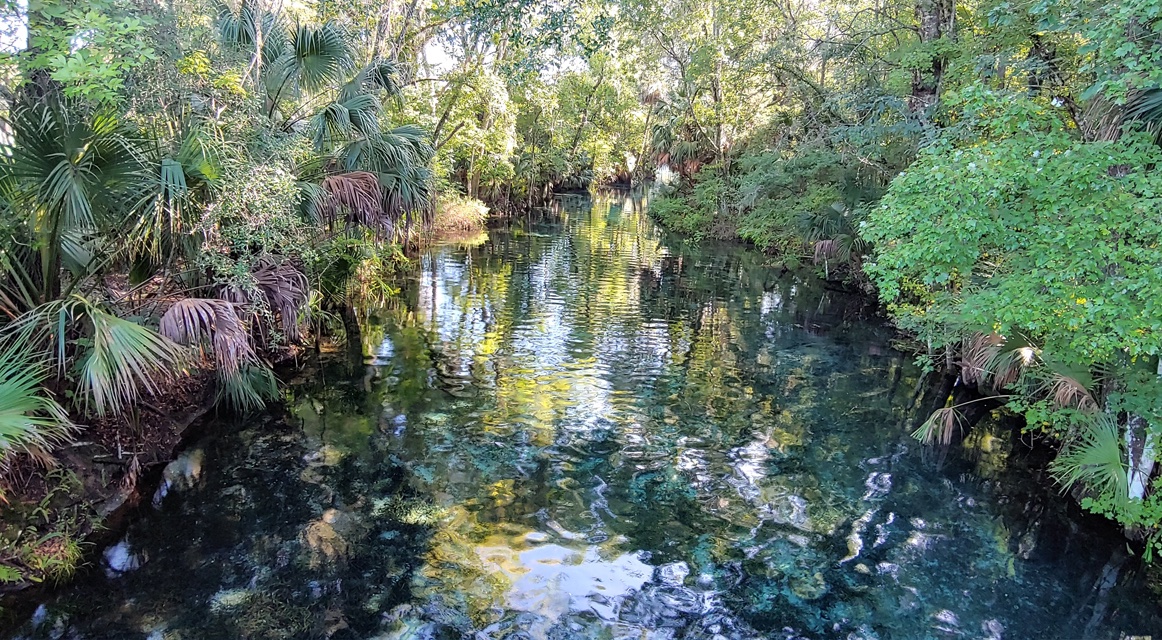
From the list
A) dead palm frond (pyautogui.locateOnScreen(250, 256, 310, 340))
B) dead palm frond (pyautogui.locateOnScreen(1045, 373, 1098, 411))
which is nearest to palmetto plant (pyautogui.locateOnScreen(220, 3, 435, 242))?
dead palm frond (pyautogui.locateOnScreen(250, 256, 310, 340))

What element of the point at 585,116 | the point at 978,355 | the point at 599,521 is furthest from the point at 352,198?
the point at 585,116

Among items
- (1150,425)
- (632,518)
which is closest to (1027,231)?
(1150,425)

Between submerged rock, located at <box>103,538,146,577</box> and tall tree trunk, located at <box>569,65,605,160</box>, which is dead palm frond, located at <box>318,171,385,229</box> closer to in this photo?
submerged rock, located at <box>103,538,146,577</box>

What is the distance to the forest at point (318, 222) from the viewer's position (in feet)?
16.2

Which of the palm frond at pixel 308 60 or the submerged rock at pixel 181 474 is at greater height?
the palm frond at pixel 308 60

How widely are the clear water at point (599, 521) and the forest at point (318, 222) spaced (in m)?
0.57

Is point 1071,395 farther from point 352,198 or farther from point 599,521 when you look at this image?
point 352,198

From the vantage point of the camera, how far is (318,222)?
→ 29.5ft

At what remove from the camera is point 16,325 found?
5.22 meters

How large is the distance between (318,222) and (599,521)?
5784 mm

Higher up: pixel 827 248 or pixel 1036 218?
pixel 1036 218

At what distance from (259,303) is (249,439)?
1.63 m

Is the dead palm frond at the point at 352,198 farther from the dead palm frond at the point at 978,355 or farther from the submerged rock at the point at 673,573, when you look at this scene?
the dead palm frond at the point at 978,355

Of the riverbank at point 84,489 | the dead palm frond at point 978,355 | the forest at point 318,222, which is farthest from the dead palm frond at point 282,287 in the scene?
the dead palm frond at point 978,355
